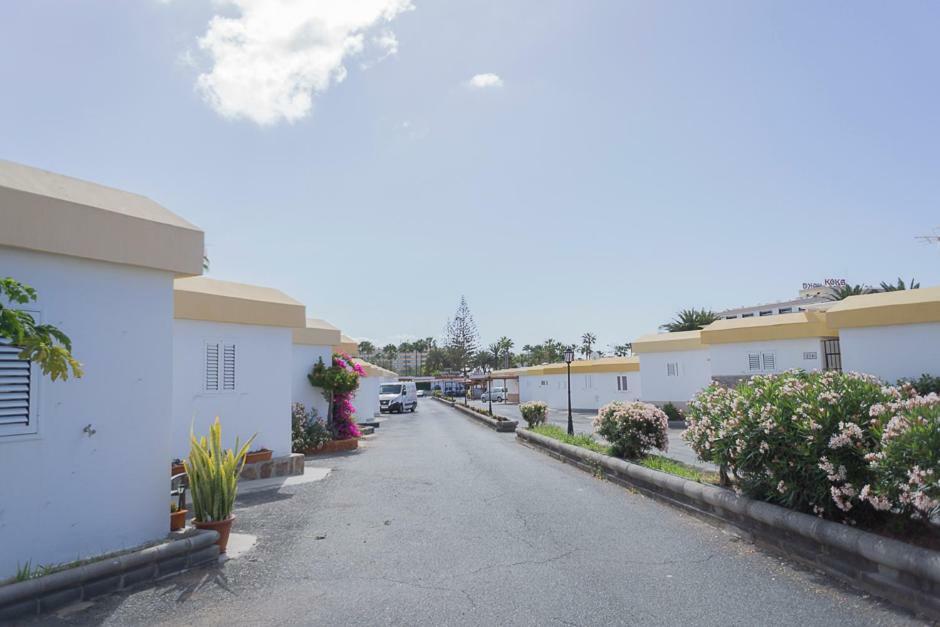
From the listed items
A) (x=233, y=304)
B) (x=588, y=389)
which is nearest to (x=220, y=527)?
(x=233, y=304)

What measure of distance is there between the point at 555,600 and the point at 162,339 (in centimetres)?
456

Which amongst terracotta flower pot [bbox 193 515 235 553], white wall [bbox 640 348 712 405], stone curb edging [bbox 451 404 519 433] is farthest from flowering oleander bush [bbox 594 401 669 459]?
white wall [bbox 640 348 712 405]

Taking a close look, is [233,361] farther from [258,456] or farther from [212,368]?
[258,456]

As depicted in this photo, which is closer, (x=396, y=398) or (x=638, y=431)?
(x=638, y=431)

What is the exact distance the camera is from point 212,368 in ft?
33.5

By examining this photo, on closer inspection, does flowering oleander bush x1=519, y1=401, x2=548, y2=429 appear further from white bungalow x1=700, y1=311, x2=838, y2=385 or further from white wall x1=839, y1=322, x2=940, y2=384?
white wall x1=839, y1=322, x2=940, y2=384

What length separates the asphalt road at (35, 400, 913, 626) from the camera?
182 inches

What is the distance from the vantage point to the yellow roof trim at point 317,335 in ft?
52.0

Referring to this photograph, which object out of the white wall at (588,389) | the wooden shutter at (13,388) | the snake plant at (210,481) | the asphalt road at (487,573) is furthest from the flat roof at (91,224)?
the white wall at (588,389)

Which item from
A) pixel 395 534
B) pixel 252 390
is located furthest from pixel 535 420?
pixel 395 534

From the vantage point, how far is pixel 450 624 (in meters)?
4.46

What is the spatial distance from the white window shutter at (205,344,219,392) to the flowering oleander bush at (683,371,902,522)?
25.7 feet

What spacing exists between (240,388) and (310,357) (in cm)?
563

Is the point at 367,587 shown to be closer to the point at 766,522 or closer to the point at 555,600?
the point at 555,600
